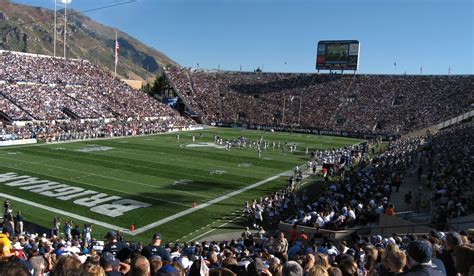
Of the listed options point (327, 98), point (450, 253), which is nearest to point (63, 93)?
point (327, 98)

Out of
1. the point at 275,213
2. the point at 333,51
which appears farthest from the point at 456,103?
the point at 275,213

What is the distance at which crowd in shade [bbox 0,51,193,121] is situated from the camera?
154 feet

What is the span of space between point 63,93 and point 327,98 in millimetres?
39815

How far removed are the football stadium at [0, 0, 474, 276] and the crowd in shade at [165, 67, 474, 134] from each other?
0.32m

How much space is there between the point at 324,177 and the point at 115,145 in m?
19.5

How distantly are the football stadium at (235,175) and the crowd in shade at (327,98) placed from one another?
0.32 meters

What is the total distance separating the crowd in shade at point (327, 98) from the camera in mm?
61531

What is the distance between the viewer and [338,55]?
74.4 m

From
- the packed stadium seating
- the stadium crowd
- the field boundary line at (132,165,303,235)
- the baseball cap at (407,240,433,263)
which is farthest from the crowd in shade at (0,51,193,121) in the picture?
the baseball cap at (407,240,433,263)

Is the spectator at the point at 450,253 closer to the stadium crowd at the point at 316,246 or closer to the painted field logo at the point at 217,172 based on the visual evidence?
the stadium crowd at the point at 316,246

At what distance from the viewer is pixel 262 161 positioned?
3494 centimetres

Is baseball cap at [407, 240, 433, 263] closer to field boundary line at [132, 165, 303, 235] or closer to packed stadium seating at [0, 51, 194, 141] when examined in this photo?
field boundary line at [132, 165, 303, 235]

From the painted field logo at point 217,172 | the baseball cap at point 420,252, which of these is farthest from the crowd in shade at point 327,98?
the baseball cap at point 420,252

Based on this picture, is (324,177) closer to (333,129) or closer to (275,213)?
(275,213)
